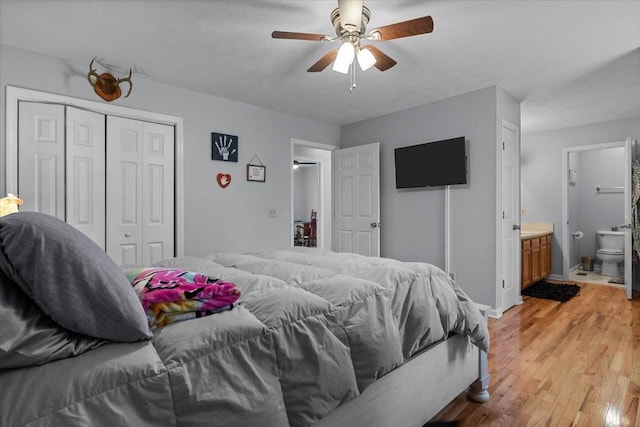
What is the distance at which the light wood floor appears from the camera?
1.87 meters

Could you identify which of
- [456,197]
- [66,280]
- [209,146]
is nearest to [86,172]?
[209,146]

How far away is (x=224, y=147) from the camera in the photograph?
3.96 meters

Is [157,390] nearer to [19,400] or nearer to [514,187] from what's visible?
[19,400]

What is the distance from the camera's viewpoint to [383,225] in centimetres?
473

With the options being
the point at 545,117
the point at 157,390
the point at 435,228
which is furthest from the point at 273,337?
the point at 545,117

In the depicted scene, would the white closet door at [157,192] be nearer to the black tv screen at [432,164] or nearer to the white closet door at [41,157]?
the white closet door at [41,157]

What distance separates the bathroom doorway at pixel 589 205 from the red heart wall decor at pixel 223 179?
4.98 m

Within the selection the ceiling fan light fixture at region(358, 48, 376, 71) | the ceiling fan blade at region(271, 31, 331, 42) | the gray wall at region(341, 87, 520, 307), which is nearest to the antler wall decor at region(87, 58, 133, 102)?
the ceiling fan blade at region(271, 31, 331, 42)

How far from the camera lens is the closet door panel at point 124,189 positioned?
3.22 m

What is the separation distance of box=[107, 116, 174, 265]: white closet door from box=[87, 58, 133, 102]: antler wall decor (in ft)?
0.70

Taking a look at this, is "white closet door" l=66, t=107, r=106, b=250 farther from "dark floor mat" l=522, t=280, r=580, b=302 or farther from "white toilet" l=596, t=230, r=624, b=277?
"white toilet" l=596, t=230, r=624, b=277

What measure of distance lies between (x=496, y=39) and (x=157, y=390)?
3.02 metres

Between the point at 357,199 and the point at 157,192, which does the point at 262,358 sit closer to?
the point at 157,192

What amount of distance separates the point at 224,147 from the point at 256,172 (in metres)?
0.51
